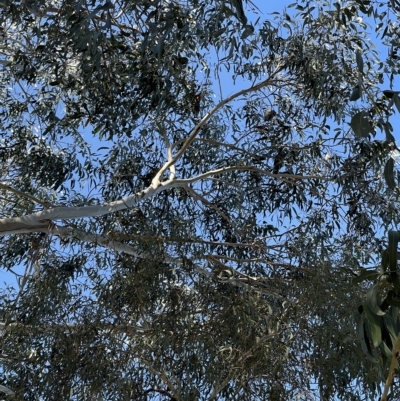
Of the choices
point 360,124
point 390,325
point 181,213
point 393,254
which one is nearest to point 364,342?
point 390,325

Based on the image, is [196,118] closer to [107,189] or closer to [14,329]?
[107,189]

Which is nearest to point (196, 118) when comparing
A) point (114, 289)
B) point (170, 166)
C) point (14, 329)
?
point (170, 166)

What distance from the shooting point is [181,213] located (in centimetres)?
588

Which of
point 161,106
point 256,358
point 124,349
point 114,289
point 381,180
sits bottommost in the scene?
point 256,358

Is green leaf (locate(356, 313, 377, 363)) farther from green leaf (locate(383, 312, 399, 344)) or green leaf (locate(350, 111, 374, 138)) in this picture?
green leaf (locate(350, 111, 374, 138))

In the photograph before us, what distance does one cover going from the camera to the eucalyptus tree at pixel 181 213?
15.4 ft

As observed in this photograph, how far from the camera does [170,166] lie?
5.46m

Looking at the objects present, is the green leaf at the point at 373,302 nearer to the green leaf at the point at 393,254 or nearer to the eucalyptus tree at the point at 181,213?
the green leaf at the point at 393,254

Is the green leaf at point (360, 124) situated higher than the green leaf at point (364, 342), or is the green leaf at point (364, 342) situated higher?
the green leaf at point (360, 124)

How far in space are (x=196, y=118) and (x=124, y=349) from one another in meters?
1.99

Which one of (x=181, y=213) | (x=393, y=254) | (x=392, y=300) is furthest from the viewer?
(x=181, y=213)

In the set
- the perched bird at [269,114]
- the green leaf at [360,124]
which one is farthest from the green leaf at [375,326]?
the perched bird at [269,114]

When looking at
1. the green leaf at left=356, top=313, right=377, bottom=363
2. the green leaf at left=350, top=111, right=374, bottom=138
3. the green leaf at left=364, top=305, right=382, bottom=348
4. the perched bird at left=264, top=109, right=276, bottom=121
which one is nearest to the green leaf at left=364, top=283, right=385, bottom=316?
the green leaf at left=364, top=305, right=382, bottom=348

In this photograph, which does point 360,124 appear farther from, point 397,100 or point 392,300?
point 392,300
